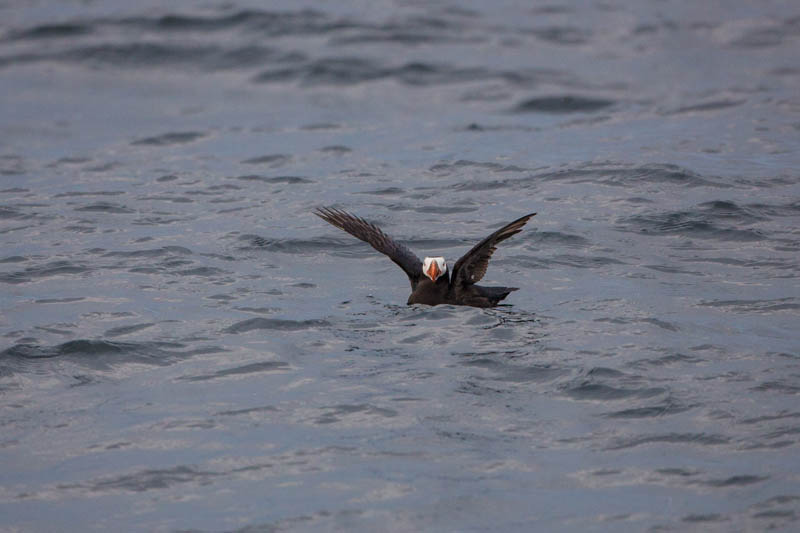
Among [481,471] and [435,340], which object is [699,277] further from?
[481,471]

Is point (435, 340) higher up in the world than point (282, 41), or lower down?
lower down

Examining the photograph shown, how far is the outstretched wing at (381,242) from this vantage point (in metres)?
12.3

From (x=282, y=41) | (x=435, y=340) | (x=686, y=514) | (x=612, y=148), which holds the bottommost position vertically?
(x=686, y=514)

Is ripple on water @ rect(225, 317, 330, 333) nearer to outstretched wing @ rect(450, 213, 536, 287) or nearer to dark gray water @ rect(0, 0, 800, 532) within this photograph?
dark gray water @ rect(0, 0, 800, 532)

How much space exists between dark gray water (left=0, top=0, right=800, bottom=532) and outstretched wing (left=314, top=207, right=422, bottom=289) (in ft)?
1.34

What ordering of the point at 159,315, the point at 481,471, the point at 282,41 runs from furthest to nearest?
the point at 282,41
the point at 159,315
the point at 481,471

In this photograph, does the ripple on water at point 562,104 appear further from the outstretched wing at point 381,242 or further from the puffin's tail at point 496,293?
the puffin's tail at point 496,293

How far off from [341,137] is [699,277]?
898 centimetres

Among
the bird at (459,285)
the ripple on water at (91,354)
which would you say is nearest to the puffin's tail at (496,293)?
the bird at (459,285)

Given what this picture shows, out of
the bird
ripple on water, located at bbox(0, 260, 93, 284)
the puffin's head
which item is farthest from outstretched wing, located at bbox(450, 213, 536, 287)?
ripple on water, located at bbox(0, 260, 93, 284)

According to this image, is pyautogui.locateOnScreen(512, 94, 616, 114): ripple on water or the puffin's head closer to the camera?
the puffin's head

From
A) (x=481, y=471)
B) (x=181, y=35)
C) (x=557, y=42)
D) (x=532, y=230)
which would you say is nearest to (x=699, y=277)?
(x=532, y=230)

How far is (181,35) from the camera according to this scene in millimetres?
25719

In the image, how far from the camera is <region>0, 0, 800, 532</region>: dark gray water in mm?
8289
